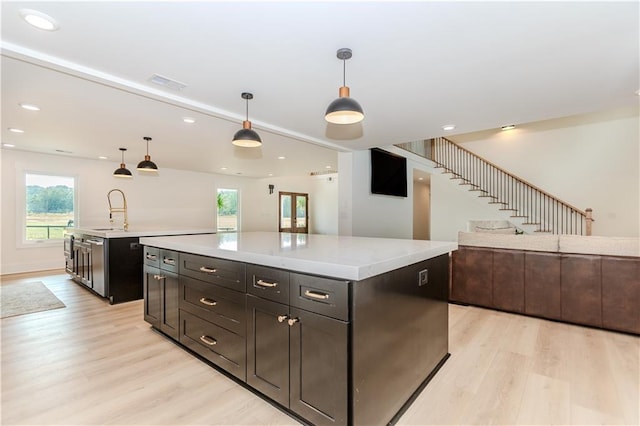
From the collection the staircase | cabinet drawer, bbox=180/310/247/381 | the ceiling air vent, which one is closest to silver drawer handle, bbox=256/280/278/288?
cabinet drawer, bbox=180/310/247/381

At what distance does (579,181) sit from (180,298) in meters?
8.82

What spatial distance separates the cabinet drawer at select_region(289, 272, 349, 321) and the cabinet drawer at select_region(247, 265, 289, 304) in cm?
6

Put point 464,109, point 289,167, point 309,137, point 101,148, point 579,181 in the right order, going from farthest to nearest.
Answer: point 289,167
point 579,181
point 101,148
point 309,137
point 464,109

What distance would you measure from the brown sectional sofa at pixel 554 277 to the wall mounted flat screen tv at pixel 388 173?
86.5 inches

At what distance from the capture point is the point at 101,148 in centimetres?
548

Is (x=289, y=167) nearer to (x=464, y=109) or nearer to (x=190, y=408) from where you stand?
(x=464, y=109)

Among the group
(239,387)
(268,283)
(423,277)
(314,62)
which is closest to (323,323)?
(268,283)

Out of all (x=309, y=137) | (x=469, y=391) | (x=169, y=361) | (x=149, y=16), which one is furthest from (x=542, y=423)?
(x=309, y=137)

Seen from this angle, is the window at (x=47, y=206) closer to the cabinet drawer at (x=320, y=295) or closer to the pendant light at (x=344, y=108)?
the pendant light at (x=344, y=108)

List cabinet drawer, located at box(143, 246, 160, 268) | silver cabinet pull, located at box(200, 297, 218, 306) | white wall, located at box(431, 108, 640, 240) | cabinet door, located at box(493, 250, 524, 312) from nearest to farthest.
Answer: silver cabinet pull, located at box(200, 297, 218, 306)
cabinet drawer, located at box(143, 246, 160, 268)
cabinet door, located at box(493, 250, 524, 312)
white wall, located at box(431, 108, 640, 240)

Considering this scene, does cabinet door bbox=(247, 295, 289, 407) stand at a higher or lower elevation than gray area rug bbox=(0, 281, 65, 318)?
higher

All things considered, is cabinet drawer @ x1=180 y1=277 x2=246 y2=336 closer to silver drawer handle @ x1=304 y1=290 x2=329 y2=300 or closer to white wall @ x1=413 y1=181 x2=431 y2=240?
silver drawer handle @ x1=304 y1=290 x2=329 y2=300

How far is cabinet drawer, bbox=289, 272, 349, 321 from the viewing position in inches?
57.7

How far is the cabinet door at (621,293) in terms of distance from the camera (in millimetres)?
2930
